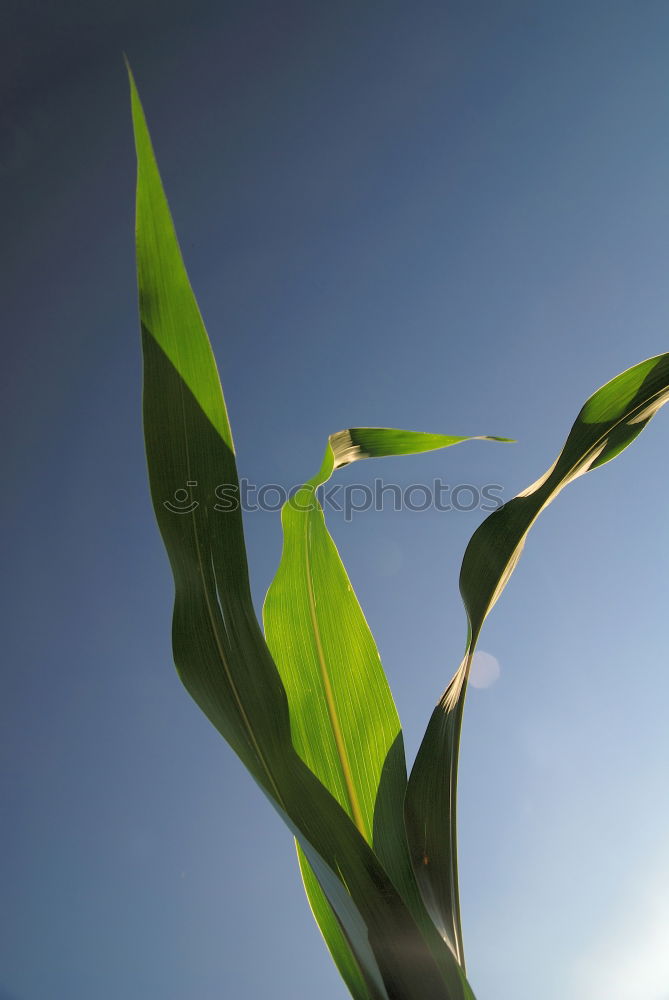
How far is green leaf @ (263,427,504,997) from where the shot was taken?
1.08 ft

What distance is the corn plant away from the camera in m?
0.24

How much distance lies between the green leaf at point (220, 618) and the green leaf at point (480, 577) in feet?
0.10

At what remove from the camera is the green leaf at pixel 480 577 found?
0.28 meters

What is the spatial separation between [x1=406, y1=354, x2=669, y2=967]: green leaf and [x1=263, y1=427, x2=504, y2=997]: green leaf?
0.13 feet

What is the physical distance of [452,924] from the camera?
0.29 meters

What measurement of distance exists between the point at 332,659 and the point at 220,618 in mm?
99

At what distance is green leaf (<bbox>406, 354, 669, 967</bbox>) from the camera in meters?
0.28

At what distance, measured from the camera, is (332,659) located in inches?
13.5

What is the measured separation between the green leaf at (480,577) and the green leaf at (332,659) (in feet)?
0.13

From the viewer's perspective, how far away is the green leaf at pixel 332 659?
12.9 inches

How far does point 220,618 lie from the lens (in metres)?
0.27

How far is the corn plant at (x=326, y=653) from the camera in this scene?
9.6 inches

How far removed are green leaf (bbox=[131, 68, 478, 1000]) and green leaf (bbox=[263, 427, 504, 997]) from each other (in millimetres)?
58

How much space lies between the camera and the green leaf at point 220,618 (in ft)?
0.79
